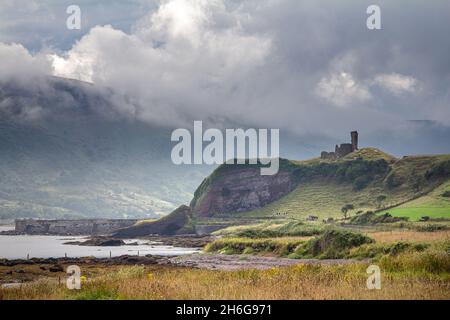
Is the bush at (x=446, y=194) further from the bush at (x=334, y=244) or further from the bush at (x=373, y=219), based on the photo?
the bush at (x=334, y=244)

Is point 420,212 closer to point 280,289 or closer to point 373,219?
point 373,219

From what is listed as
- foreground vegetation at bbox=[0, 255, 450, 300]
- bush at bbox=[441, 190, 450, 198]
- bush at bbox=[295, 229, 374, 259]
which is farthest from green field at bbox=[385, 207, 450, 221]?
foreground vegetation at bbox=[0, 255, 450, 300]

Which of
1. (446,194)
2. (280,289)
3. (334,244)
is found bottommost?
(334,244)

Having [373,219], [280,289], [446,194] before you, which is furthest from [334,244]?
[446,194]

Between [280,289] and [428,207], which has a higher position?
[428,207]

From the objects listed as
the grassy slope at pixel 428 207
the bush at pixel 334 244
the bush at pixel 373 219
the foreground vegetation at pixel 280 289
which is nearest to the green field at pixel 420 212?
the grassy slope at pixel 428 207

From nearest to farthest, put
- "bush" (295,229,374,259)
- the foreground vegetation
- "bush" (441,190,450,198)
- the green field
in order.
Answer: the foreground vegetation → "bush" (295,229,374,259) → the green field → "bush" (441,190,450,198)

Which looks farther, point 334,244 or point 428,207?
point 428,207

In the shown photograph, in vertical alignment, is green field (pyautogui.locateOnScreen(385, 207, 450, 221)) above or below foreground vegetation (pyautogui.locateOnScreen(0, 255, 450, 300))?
above

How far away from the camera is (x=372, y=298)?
20.5m

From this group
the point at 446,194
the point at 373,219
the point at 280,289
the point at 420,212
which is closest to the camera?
the point at 280,289

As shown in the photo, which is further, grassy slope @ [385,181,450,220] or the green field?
grassy slope @ [385,181,450,220]

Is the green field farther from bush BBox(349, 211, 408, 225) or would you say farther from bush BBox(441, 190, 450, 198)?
bush BBox(441, 190, 450, 198)

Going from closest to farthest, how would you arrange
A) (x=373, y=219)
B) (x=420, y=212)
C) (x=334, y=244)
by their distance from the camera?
(x=334, y=244) < (x=420, y=212) < (x=373, y=219)
